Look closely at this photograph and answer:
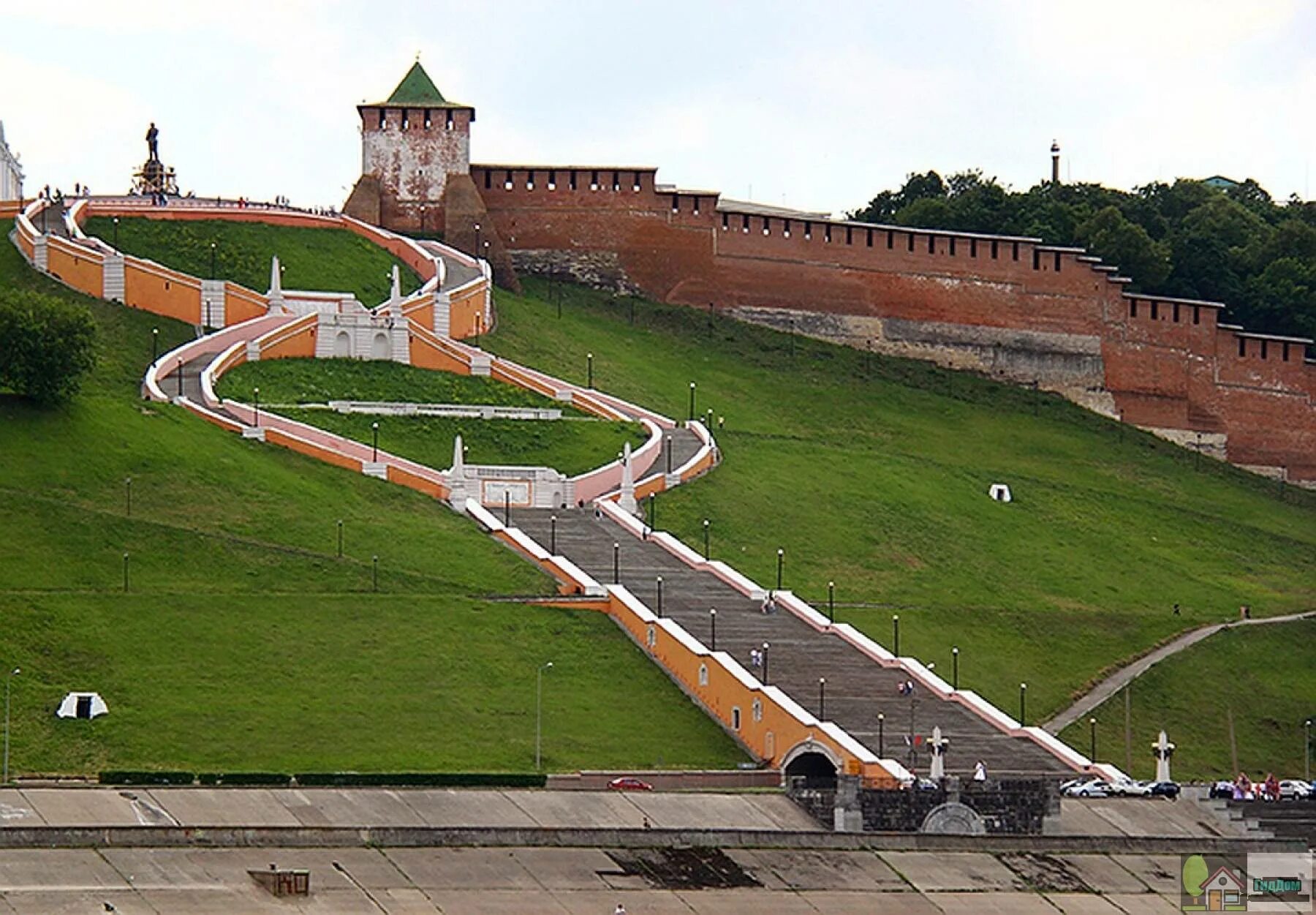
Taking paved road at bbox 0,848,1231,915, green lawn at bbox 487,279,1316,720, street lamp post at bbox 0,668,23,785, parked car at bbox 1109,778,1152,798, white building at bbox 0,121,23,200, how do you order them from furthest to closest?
white building at bbox 0,121,23,200 → green lawn at bbox 487,279,1316,720 → parked car at bbox 1109,778,1152,798 → street lamp post at bbox 0,668,23,785 → paved road at bbox 0,848,1231,915

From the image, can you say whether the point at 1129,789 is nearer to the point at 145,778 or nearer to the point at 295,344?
the point at 145,778

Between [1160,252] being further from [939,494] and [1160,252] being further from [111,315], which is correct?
[111,315]

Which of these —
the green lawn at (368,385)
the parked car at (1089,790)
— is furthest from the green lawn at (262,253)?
the parked car at (1089,790)

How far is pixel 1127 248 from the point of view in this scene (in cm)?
10406

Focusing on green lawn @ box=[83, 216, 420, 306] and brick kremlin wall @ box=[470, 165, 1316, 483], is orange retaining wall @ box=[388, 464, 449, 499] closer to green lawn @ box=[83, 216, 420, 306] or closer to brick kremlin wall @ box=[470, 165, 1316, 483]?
green lawn @ box=[83, 216, 420, 306]

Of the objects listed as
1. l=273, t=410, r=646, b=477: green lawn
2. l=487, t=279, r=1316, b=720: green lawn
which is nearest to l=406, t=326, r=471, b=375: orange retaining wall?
l=487, t=279, r=1316, b=720: green lawn

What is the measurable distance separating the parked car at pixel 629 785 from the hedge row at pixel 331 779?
1.16 meters

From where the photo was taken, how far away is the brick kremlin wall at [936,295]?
97.4m

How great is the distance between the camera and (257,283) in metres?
90.2

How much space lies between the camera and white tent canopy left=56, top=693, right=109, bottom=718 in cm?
5862

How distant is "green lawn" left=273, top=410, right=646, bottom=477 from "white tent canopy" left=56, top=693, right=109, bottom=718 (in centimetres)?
1980

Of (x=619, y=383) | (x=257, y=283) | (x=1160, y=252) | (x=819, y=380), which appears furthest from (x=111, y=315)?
(x=1160, y=252)

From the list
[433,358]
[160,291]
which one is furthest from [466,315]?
[160,291]

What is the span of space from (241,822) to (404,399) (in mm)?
32327
